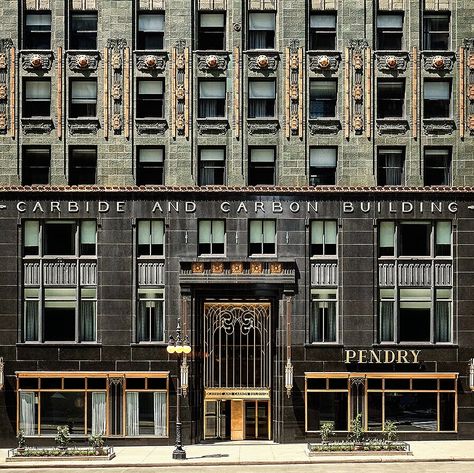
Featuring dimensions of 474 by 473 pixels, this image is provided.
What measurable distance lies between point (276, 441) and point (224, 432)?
9.24 ft

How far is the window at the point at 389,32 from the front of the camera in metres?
49.8

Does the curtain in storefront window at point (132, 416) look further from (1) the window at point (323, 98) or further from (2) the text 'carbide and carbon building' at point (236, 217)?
(1) the window at point (323, 98)

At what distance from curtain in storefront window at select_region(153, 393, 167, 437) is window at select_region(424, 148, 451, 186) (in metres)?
17.7

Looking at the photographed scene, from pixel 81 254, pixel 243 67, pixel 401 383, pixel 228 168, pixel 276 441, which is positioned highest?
pixel 243 67

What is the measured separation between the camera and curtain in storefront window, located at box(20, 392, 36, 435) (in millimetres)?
48094

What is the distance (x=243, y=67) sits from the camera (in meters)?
49.4

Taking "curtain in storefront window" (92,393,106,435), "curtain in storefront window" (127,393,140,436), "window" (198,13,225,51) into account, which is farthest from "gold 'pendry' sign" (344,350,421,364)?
"window" (198,13,225,51)

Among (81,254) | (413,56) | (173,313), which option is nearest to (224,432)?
(173,313)

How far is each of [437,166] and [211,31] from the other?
13840 millimetres

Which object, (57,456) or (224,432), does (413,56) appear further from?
(57,456)

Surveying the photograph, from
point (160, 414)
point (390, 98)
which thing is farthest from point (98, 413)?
point (390, 98)

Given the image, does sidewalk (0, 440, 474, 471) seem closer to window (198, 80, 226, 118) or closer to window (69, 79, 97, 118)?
window (198, 80, 226, 118)

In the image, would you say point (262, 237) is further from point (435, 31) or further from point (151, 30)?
point (435, 31)

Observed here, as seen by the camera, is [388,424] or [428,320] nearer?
[388,424]
